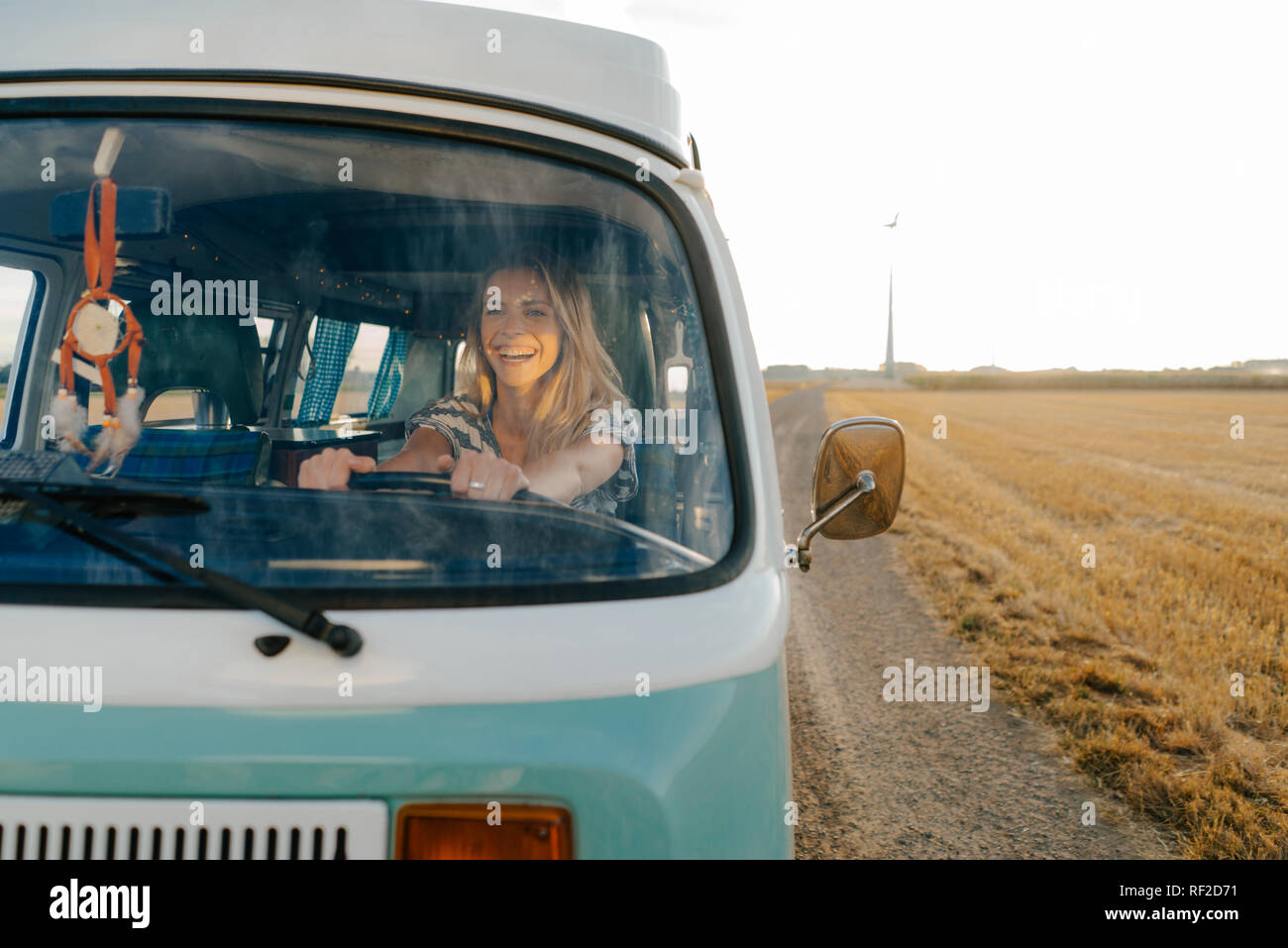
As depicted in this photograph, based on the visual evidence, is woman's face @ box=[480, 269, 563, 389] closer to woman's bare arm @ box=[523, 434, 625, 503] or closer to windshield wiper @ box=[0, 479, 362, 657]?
woman's bare arm @ box=[523, 434, 625, 503]

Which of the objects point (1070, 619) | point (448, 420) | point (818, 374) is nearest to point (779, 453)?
point (1070, 619)

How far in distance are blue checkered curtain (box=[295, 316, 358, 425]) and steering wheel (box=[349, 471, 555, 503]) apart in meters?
0.72

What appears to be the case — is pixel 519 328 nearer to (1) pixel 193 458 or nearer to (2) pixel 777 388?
(1) pixel 193 458

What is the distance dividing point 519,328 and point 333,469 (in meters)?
0.45

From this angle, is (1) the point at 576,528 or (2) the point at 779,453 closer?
(1) the point at 576,528

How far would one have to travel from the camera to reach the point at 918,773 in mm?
3775

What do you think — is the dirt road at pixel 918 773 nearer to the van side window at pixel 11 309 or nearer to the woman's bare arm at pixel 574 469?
the woman's bare arm at pixel 574 469

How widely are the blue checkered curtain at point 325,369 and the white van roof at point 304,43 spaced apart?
0.73 meters

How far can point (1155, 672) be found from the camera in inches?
190

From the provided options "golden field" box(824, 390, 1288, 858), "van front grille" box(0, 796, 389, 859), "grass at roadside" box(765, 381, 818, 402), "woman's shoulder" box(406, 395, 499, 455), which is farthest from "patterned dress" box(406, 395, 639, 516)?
"grass at roadside" box(765, 381, 818, 402)

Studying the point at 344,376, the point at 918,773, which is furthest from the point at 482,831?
the point at 918,773

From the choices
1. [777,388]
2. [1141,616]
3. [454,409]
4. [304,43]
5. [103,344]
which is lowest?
[1141,616]
